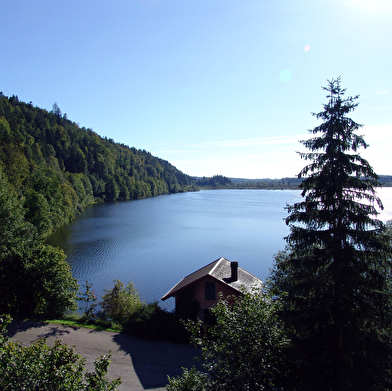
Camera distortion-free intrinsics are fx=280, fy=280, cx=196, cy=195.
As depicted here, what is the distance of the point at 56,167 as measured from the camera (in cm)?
7519

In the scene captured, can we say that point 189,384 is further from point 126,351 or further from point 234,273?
point 234,273

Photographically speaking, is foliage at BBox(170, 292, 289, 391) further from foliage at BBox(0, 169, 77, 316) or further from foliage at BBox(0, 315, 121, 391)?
foliage at BBox(0, 169, 77, 316)

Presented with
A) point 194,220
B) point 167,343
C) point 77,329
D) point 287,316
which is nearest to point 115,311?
point 77,329

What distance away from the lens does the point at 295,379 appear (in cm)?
767

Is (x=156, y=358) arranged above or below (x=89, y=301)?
below

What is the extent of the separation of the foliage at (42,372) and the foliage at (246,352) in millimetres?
1918

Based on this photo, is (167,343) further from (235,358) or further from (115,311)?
(235,358)

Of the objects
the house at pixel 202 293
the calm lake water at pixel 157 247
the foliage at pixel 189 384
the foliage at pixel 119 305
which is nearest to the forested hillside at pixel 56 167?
the calm lake water at pixel 157 247

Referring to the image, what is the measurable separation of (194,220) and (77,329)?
167ft

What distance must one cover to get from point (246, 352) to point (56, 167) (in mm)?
79720

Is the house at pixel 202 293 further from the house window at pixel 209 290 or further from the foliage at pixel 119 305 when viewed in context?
the foliage at pixel 119 305

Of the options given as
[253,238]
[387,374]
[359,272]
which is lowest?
[253,238]

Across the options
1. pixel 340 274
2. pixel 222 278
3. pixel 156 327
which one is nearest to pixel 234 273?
pixel 222 278

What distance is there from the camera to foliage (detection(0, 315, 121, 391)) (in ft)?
17.6
